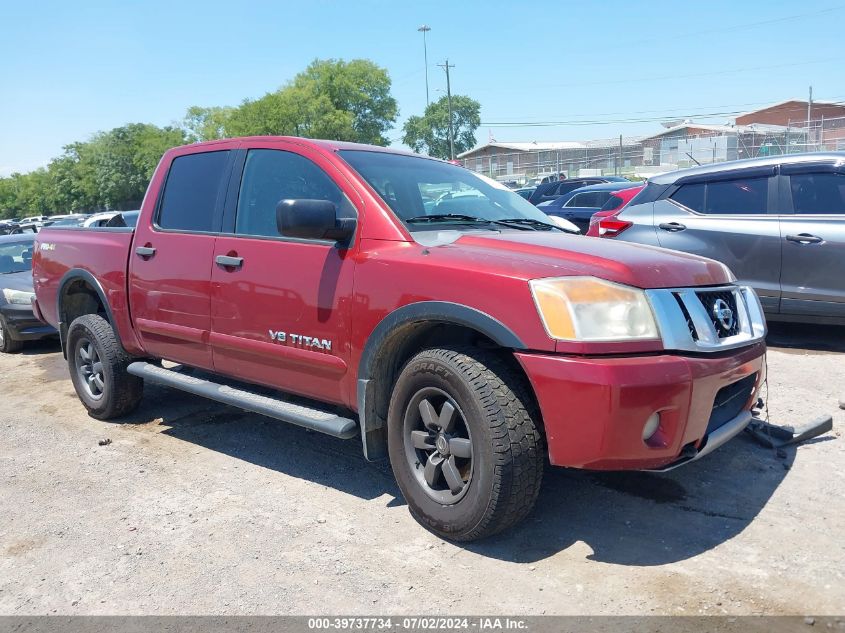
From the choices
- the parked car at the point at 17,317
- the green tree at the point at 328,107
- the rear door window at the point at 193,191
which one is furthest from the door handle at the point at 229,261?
the green tree at the point at 328,107

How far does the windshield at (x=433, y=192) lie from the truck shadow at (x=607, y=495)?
1487 mm

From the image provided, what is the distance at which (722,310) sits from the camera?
10.4ft

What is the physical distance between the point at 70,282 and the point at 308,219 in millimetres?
3021

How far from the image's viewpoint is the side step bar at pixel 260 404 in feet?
11.6

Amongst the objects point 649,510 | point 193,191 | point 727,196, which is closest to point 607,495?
point 649,510

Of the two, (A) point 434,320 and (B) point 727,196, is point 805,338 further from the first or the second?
(A) point 434,320

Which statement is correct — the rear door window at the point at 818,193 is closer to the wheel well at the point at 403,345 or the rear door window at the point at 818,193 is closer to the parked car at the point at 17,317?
the wheel well at the point at 403,345

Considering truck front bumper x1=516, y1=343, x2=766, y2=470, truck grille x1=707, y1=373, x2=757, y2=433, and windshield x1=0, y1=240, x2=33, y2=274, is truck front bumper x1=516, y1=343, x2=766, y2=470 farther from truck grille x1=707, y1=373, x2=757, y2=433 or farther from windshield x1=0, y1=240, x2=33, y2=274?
windshield x1=0, y1=240, x2=33, y2=274

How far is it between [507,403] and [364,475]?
1478 mm

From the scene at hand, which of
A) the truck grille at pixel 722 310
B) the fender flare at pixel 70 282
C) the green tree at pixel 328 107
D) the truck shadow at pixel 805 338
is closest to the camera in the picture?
the truck grille at pixel 722 310

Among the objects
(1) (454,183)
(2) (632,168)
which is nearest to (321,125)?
(2) (632,168)

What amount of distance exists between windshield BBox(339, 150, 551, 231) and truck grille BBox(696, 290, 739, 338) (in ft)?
3.90

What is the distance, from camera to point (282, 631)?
262 centimetres

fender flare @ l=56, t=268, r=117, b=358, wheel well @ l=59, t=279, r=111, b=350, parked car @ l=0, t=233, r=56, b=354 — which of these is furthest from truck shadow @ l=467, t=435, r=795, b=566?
parked car @ l=0, t=233, r=56, b=354
